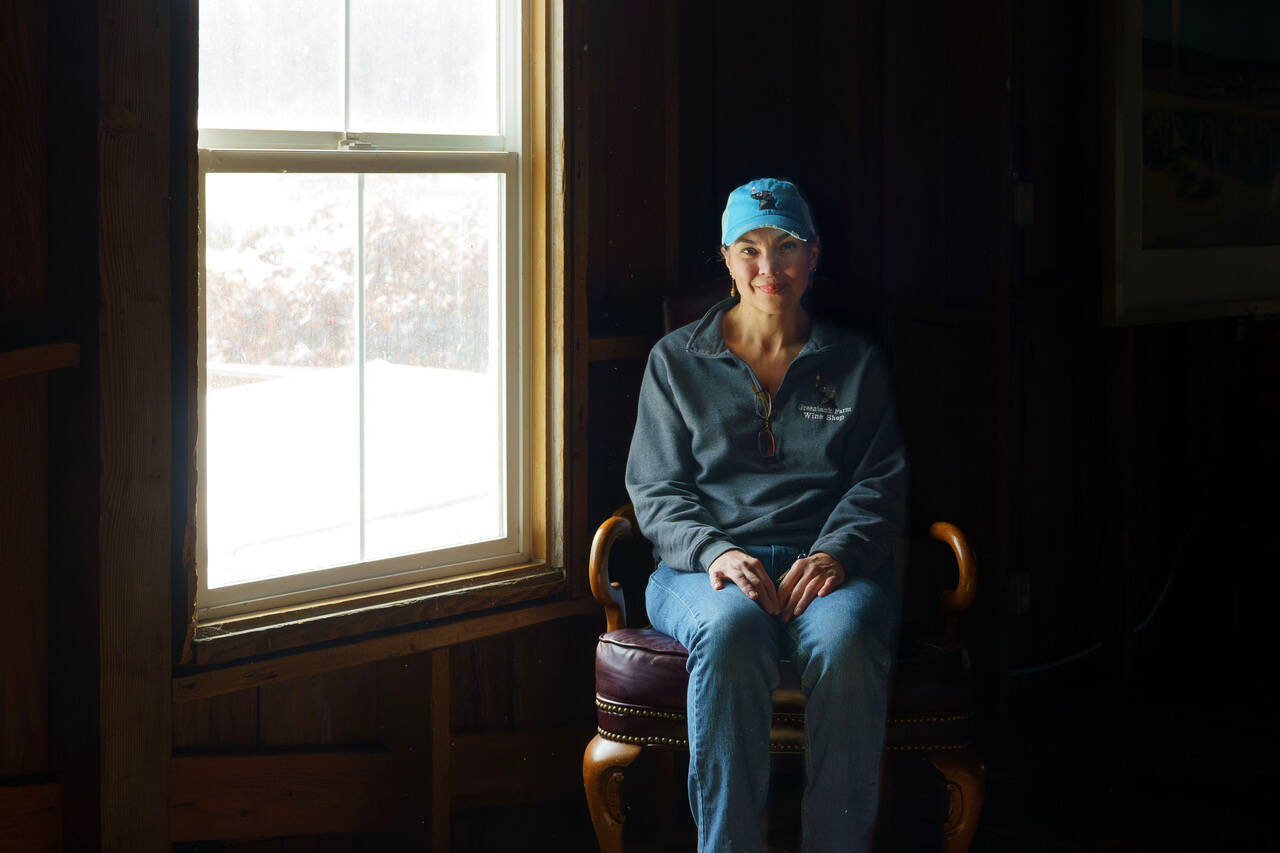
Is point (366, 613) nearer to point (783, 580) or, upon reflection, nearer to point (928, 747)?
point (783, 580)

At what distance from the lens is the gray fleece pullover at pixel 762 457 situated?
2.43 m

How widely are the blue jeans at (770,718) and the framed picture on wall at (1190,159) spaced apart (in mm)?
1755

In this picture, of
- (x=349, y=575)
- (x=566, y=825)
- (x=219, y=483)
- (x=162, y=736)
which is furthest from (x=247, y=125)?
(x=566, y=825)

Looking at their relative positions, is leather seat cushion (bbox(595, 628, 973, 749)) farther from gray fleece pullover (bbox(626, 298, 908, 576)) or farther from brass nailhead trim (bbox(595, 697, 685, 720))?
gray fleece pullover (bbox(626, 298, 908, 576))

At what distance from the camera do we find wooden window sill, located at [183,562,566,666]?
223cm

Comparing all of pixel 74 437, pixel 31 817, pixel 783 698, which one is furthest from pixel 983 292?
pixel 31 817

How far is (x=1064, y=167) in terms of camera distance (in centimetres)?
354

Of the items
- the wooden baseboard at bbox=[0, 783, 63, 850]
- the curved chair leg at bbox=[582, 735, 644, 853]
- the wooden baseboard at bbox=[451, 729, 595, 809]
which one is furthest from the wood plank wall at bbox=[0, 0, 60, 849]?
the curved chair leg at bbox=[582, 735, 644, 853]

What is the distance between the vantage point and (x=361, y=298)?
243cm

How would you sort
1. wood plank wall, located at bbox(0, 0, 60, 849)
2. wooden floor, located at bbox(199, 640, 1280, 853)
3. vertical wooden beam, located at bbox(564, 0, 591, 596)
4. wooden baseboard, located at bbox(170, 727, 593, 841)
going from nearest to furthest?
wood plank wall, located at bbox(0, 0, 60, 849) → wooden baseboard, located at bbox(170, 727, 593, 841) → vertical wooden beam, located at bbox(564, 0, 591, 596) → wooden floor, located at bbox(199, 640, 1280, 853)

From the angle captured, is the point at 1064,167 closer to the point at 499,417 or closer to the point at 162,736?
the point at 499,417

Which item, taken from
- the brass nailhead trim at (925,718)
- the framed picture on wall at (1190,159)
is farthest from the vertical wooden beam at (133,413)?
A: the framed picture on wall at (1190,159)

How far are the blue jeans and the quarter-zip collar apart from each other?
55 cm

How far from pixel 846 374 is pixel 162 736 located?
142 cm
